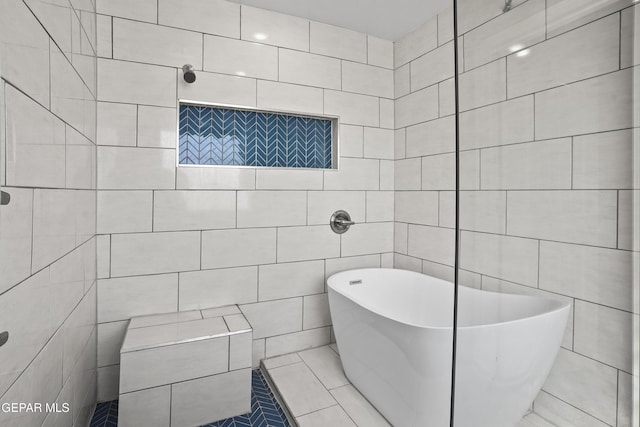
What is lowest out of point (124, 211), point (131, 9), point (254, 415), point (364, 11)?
point (254, 415)

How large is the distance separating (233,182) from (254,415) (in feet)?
4.54

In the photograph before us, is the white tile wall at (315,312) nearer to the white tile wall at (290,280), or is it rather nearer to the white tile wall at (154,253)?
the white tile wall at (290,280)

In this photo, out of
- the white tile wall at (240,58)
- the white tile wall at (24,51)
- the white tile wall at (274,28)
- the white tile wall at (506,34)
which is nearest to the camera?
the white tile wall at (506,34)

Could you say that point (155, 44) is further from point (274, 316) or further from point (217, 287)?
point (274, 316)

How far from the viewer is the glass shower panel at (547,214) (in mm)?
319

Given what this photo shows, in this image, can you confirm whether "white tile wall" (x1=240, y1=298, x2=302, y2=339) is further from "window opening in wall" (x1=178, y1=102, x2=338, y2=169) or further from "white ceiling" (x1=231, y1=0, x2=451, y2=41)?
→ "white ceiling" (x1=231, y1=0, x2=451, y2=41)

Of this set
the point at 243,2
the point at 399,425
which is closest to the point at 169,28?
the point at 243,2

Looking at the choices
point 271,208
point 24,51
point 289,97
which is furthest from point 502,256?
point 289,97

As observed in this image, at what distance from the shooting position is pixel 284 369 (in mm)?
2180

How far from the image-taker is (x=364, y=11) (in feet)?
7.55

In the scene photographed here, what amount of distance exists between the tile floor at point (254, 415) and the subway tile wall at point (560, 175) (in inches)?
64.8

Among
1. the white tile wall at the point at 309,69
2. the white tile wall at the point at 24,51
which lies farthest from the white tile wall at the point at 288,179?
the white tile wall at the point at 24,51

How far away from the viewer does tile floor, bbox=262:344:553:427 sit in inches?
67.0
